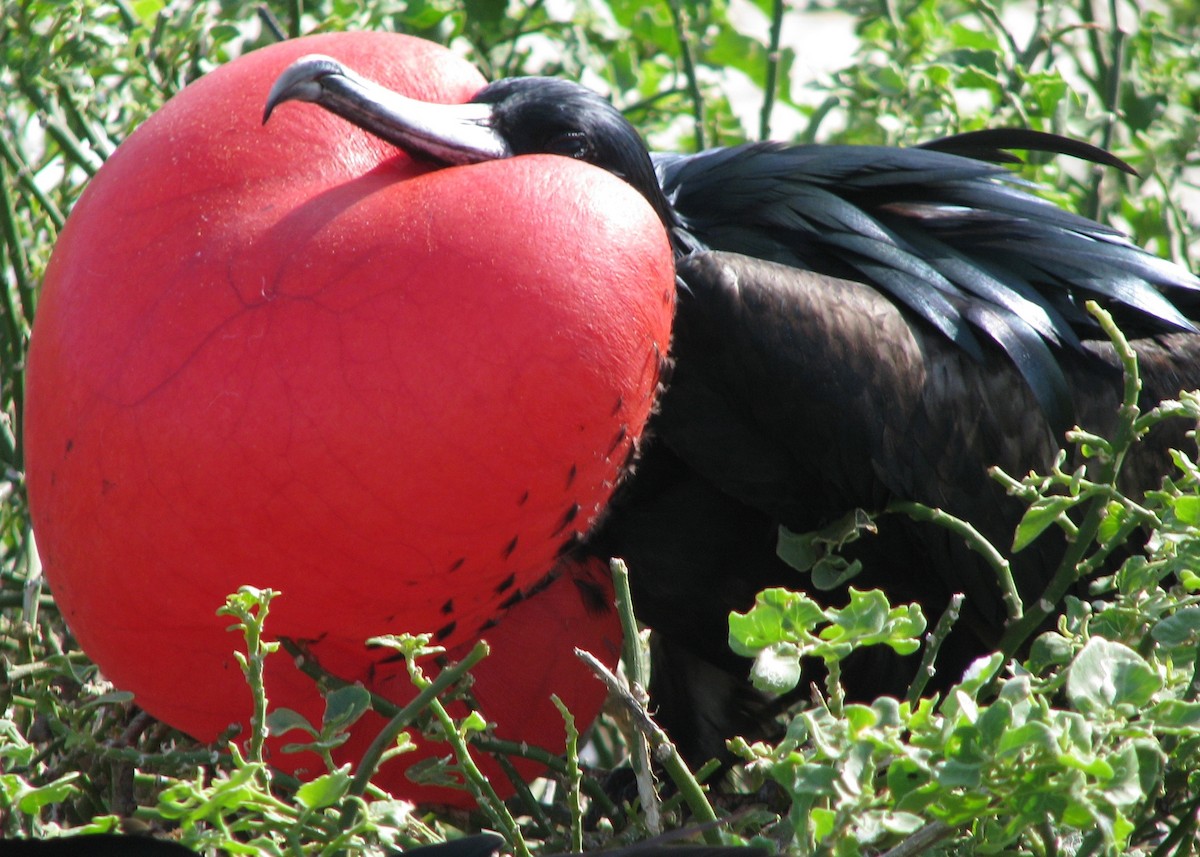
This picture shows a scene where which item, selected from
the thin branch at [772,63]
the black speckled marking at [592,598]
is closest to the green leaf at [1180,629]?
the black speckled marking at [592,598]

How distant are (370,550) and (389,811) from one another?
7.5 inches

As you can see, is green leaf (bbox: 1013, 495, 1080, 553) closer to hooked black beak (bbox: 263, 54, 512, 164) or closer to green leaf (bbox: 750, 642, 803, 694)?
green leaf (bbox: 750, 642, 803, 694)

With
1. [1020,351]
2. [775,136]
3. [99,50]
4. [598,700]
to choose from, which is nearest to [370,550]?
[598,700]

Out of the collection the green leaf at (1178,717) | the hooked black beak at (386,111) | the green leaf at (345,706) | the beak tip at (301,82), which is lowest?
the green leaf at (1178,717)

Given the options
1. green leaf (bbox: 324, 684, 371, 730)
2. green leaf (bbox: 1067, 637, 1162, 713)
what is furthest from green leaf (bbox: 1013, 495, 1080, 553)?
green leaf (bbox: 324, 684, 371, 730)

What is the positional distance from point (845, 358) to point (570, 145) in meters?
0.32

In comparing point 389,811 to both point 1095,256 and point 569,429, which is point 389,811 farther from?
point 1095,256

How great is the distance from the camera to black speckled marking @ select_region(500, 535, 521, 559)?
3.70 ft

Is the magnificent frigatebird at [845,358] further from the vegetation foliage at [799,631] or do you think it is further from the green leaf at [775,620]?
the green leaf at [775,620]

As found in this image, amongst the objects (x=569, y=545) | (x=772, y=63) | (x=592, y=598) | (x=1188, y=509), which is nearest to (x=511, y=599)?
(x=569, y=545)

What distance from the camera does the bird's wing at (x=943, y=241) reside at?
156 centimetres

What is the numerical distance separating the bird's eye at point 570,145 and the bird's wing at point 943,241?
0.19m

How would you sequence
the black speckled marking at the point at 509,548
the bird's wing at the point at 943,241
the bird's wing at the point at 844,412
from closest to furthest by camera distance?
the black speckled marking at the point at 509,548, the bird's wing at the point at 844,412, the bird's wing at the point at 943,241

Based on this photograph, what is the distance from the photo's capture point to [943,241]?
5.52 ft
